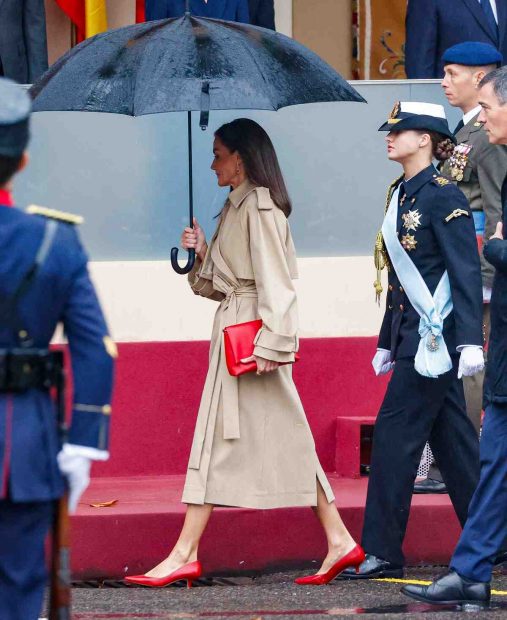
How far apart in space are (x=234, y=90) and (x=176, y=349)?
6.34ft

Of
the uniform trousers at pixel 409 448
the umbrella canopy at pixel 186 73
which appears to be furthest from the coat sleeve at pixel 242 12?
the uniform trousers at pixel 409 448

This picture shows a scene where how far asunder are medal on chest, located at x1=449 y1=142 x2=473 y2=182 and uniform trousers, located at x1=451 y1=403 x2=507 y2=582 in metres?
1.69

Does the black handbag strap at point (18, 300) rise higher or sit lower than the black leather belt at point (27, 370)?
higher

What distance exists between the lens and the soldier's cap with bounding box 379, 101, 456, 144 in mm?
6016

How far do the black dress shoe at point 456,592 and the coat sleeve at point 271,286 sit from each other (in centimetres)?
106

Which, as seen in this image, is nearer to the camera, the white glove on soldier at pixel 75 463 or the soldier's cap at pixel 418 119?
the white glove on soldier at pixel 75 463

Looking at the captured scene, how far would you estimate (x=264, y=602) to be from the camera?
5.78 meters

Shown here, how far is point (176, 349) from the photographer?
24.0ft

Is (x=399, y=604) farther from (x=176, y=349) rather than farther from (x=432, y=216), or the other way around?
(x=176, y=349)

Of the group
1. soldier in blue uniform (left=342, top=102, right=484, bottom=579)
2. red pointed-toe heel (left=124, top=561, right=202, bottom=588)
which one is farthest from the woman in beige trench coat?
soldier in blue uniform (left=342, top=102, right=484, bottom=579)

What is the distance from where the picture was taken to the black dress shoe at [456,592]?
5.35m

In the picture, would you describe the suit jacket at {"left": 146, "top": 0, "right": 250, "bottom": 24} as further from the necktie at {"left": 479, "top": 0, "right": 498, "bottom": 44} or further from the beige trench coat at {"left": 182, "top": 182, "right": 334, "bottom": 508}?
the beige trench coat at {"left": 182, "top": 182, "right": 334, "bottom": 508}

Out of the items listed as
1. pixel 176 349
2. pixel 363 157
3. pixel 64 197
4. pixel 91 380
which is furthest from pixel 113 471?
pixel 91 380

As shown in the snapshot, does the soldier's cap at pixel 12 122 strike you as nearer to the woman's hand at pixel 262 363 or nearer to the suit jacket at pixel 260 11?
the woman's hand at pixel 262 363
